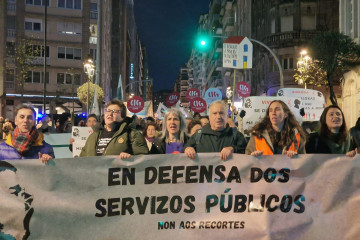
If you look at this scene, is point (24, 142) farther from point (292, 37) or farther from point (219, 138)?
point (292, 37)

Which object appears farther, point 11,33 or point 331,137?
point 11,33

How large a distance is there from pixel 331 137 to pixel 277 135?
0.83 meters

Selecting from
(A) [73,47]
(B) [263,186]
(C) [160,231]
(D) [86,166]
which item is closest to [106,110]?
(D) [86,166]

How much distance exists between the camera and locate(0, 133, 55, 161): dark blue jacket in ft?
16.6

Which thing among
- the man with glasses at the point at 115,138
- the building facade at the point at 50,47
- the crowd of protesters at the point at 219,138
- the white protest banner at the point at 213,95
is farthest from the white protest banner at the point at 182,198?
the building facade at the point at 50,47

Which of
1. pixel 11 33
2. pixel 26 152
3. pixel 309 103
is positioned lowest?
pixel 26 152

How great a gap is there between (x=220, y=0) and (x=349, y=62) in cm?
6102

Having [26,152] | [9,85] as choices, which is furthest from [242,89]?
[9,85]

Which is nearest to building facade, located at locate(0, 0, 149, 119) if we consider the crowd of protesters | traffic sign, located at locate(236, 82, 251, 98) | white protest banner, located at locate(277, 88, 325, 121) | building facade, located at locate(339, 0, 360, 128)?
building facade, located at locate(339, 0, 360, 128)

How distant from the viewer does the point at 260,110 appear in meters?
10.8

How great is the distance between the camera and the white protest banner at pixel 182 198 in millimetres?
4715

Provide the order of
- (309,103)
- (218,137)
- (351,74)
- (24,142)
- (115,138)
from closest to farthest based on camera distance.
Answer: (24,142) → (218,137) → (115,138) → (309,103) → (351,74)

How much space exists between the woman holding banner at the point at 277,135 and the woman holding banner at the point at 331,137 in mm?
453

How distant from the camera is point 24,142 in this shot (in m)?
5.09
